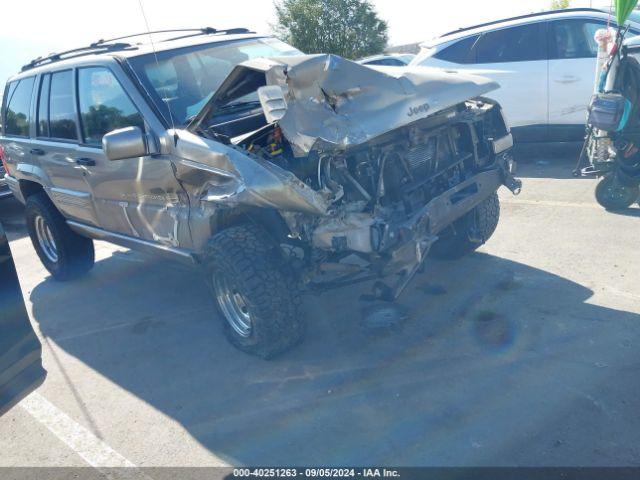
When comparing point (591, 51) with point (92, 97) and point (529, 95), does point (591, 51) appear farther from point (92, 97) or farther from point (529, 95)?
point (92, 97)

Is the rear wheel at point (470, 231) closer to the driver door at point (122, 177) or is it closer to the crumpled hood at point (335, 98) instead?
the crumpled hood at point (335, 98)

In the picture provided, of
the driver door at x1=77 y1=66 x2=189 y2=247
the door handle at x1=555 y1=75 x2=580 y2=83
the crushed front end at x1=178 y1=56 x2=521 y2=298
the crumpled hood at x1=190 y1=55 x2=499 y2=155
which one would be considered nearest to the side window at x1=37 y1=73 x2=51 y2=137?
the driver door at x1=77 y1=66 x2=189 y2=247

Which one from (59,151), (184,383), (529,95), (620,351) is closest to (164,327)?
(184,383)

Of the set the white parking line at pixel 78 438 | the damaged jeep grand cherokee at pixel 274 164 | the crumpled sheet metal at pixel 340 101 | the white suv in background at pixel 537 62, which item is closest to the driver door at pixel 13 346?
the white parking line at pixel 78 438

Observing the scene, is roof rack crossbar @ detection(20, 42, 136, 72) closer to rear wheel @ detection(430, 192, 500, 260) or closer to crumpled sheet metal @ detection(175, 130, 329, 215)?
crumpled sheet metal @ detection(175, 130, 329, 215)

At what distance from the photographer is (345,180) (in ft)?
13.0

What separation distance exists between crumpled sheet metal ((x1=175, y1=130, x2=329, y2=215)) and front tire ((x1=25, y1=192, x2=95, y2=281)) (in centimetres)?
270

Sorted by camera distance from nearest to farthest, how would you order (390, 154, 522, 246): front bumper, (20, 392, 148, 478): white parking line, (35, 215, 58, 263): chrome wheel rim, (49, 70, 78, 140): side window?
(20, 392, 148, 478): white parking line, (390, 154, 522, 246): front bumper, (49, 70, 78, 140): side window, (35, 215, 58, 263): chrome wheel rim

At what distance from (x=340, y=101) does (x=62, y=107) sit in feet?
9.62

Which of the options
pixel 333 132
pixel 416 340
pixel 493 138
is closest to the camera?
pixel 333 132

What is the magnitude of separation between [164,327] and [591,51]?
21.0 ft

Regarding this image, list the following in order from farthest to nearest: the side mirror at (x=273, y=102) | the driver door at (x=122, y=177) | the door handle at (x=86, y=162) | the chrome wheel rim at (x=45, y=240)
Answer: the chrome wheel rim at (x=45, y=240)
the door handle at (x=86, y=162)
the driver door at (x=122, y=177)
the side mirror at (x=273, y=102)

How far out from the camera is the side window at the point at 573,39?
817 centimetres

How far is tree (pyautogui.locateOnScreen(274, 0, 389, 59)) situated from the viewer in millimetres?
20906
